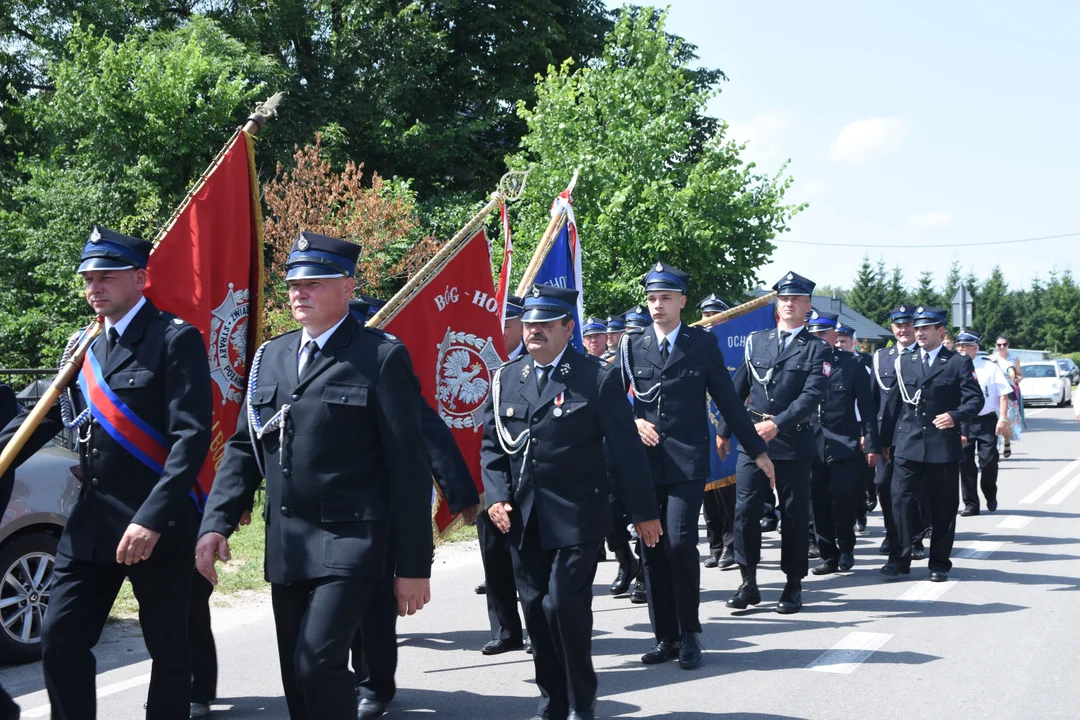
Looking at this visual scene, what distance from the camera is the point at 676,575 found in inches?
257

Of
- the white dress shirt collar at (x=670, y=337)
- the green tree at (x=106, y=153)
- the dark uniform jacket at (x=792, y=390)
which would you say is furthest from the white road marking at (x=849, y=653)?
the green tree at (x=106, y=153)

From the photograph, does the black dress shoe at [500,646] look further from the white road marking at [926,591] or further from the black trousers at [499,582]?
the white road marking at [926,591]

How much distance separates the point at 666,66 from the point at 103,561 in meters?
19.3

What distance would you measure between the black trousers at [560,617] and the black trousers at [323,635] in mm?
1373

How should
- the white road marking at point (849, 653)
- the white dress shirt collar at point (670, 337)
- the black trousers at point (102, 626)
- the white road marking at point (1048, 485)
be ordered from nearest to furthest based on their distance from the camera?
the black trousers at point (102, 626) → the white road marking at point (849, 653) → the white dress shirt collar at point (670, 337) → the white road marking at point (1048, 485)

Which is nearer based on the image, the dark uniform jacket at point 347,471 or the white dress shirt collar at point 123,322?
the dark uniform jacket at point 347,471

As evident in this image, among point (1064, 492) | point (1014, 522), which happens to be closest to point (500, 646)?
point (1014, 522)

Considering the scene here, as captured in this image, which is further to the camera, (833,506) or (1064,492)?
(1064,492)

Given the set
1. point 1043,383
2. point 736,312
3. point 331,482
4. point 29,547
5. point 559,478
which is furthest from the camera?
point 1043,383

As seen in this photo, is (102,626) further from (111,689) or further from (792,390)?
(792,390)

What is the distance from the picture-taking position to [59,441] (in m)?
8.26

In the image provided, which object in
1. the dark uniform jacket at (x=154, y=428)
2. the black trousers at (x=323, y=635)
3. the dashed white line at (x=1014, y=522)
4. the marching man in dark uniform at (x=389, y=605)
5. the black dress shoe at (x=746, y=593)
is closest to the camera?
the black trousers at (x=323, y=635)

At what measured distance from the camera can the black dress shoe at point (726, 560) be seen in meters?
9.98

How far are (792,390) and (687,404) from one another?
5.33 ft
